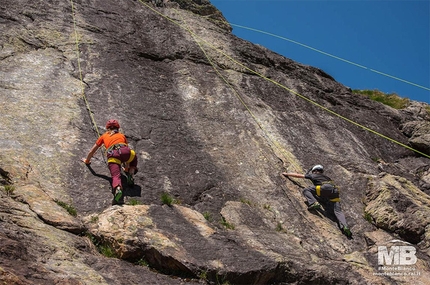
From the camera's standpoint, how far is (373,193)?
12.6 metres

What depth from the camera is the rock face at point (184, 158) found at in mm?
8047

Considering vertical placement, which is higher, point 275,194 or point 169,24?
point 169,24

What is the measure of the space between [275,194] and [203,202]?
1.88m

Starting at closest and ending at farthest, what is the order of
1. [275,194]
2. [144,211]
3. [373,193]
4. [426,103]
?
1. [144,211]
2. [275,194]
3. [373,193]
4. [426,103]

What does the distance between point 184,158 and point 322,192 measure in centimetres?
323

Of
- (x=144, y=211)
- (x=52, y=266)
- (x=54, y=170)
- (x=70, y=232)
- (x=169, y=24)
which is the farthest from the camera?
(x=169, y=24)

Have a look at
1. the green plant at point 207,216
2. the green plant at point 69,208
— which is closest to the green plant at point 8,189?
the green plant at point 69,208

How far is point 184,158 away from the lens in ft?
37.6

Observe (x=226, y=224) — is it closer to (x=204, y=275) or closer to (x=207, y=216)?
(x=207, y=216)

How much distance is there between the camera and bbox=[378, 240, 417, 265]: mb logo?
10.4 meters

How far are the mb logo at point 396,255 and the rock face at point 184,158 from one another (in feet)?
0.55

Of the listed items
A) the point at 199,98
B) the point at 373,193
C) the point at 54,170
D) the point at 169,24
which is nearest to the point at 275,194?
the point at 373,193

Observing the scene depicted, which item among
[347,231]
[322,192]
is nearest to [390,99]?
[322,192]

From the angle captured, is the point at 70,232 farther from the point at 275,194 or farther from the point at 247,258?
the point at 275,194
